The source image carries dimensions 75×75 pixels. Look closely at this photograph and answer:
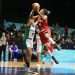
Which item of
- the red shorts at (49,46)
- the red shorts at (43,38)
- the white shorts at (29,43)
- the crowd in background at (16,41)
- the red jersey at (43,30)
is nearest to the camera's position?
the white shorts at (29,43)

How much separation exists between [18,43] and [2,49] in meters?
0.70

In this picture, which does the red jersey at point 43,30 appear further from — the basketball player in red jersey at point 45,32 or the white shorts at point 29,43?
the white shorts at point 29,43

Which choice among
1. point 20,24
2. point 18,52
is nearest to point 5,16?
point 20,24

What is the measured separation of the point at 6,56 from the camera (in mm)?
13109

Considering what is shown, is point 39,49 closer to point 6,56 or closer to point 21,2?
point 6,56

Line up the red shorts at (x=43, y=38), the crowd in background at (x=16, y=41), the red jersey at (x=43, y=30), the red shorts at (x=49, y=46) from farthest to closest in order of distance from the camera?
the crowd in background at (x=16, y=41)
the red shorts at (x=49, y=46)
the red shorts at (x=43, y=38)
the red jersey at (x=43, y=30)

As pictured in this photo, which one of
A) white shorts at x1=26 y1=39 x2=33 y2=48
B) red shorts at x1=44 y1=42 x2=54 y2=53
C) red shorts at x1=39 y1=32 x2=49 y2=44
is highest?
red shorts at x1=39 y1=32 x2=49 y2=44

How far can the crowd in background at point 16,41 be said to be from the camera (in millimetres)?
13016

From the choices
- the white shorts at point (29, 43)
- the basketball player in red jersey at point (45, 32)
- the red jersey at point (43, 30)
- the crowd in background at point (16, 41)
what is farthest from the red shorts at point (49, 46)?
the white shorts at point (29, 43)

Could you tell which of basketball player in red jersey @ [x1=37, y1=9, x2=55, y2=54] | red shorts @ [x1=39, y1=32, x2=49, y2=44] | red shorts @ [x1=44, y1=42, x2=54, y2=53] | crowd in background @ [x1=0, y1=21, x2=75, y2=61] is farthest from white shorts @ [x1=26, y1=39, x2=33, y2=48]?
crowd in background @ [x1=0, y1=21, x2=75, y2=61]

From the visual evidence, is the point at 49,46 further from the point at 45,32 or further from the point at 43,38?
the point at 45,32

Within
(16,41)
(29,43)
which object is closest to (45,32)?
(16,41)

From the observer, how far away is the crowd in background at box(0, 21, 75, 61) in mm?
13016

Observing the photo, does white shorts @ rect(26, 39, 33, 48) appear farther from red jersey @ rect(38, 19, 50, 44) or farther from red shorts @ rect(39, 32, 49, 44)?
red shorts @ rect(39, 32, 49, 44)
